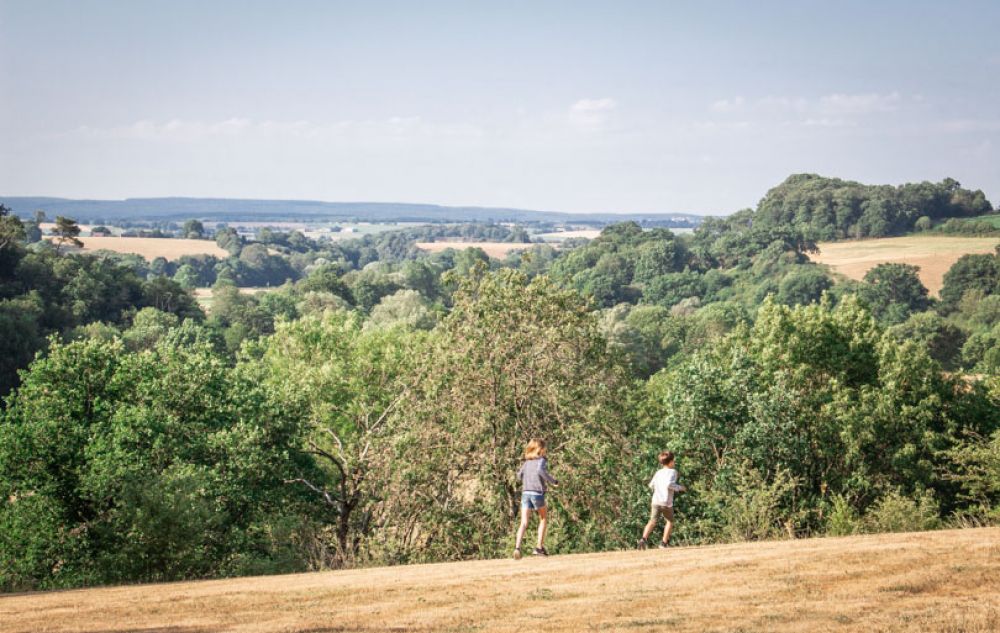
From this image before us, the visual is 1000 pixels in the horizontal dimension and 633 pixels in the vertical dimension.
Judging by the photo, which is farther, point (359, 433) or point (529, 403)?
point (359, 433)

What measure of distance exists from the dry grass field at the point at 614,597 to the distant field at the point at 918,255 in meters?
140

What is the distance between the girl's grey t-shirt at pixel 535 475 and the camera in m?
20.8

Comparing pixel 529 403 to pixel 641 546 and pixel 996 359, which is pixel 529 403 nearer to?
pixel 641 546

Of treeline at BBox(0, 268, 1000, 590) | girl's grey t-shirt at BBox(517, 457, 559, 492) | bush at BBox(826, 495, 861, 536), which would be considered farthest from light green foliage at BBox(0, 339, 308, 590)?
bush at BBox(826, 495, 861, 536)

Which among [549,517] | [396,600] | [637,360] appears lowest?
[637,360]

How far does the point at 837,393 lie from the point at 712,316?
85.2 meters

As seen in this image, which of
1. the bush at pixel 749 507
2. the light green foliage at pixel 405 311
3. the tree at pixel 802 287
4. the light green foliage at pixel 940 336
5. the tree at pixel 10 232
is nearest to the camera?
the bush at pixel 749 507

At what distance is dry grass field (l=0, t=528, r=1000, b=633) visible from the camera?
49.0ft

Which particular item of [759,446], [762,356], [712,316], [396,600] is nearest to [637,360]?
[712,316]

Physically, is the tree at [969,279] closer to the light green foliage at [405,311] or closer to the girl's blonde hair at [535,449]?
the light green foliage at [405,311]

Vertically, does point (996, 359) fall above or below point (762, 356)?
below

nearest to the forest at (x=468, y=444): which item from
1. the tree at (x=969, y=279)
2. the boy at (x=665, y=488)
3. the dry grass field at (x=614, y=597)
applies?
the boy at (x=665, y=488)

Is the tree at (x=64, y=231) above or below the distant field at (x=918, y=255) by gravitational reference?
above

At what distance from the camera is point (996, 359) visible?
280 feet
